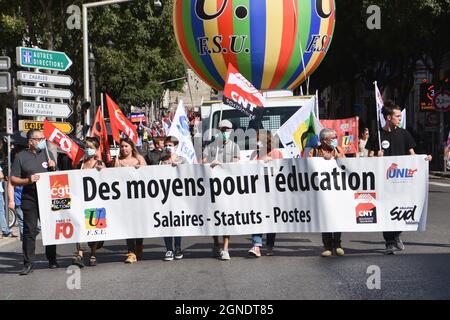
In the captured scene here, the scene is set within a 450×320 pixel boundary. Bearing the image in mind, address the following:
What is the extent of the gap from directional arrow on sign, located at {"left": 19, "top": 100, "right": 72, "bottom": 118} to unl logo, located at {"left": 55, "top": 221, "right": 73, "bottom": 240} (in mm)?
6477

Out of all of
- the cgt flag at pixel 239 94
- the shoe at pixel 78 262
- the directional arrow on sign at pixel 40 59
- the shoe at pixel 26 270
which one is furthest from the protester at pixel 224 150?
the directional arrow on sign at pixel 40 59

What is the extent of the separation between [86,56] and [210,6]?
31.7ft

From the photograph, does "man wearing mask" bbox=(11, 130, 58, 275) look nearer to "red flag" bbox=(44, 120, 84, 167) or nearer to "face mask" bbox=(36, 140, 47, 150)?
"face mask" bbox=(36, 140, 47, 150)

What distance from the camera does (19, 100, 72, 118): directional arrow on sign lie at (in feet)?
51.8

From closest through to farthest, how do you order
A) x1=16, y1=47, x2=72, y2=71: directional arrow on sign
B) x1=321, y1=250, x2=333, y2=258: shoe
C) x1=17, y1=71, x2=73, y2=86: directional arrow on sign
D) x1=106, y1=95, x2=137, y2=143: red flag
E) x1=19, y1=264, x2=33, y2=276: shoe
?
x1=19, y1=264, x2=33, y2=276: shoe → x1=321, y1=250, x2=333, y2=258: shoe → x1=106, y1=95, x2=137, y2=143: red flag → x1=17, y1=71, x2=73, y2=86: directional arrow on sign → x1=16, y1=47, x2=72, y2=71: directional arrow on sign

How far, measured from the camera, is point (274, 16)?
48.2 feet

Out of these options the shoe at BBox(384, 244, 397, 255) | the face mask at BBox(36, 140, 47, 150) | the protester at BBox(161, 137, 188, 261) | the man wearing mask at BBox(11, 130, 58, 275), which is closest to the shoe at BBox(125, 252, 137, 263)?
the protester at BBox(161, 137, 188, 261)

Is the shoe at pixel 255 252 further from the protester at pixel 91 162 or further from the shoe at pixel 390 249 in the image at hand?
the protester at pixel 91 162

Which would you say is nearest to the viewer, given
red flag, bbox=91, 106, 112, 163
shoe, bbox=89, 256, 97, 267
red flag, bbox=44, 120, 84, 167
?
shoe, bbox=89, 256, 97, 267

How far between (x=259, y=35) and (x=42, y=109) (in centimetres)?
494

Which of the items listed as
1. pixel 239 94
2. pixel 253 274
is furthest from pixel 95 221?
pixel 239 94

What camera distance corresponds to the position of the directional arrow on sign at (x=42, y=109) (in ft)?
51.8

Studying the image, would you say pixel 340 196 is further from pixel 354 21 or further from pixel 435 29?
pixel 354 21
